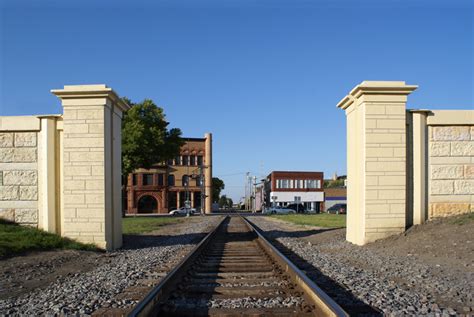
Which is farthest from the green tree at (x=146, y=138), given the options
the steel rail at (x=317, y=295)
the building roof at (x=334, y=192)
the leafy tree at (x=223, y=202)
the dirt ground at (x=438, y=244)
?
the leafy tree at (x=223, y=202)

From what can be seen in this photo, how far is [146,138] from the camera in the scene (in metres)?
43.9

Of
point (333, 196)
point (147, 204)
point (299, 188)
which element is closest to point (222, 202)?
Answer: point (333, 196)

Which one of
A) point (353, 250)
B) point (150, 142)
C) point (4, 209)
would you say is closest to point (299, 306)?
point (353, 250)

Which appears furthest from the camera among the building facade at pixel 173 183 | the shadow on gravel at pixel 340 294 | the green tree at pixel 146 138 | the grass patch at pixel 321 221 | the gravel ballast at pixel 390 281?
the building facade at pixel 173 183

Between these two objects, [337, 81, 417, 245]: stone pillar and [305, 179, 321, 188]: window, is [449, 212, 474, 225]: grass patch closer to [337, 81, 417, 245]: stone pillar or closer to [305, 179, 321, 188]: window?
[337, 81, 417, 245]: stone pillar

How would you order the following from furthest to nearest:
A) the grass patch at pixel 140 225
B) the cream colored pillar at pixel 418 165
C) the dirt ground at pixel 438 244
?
the grass patch at pixel 140 225 → the cream colored pillar at pixel 418 165 → the dirt ground at pixel 438 244

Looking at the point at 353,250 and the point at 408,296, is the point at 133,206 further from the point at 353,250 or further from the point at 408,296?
the point at 408,296

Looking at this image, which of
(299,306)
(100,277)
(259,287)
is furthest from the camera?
(100,277)

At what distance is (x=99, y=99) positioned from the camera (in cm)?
1262

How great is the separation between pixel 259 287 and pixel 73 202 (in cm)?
757

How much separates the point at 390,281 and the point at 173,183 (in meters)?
73.4

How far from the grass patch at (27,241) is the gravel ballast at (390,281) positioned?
5.56m

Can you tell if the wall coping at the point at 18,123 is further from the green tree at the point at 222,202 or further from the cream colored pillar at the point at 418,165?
the green tree at the point at 222,202

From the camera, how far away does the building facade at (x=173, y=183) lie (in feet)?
250
